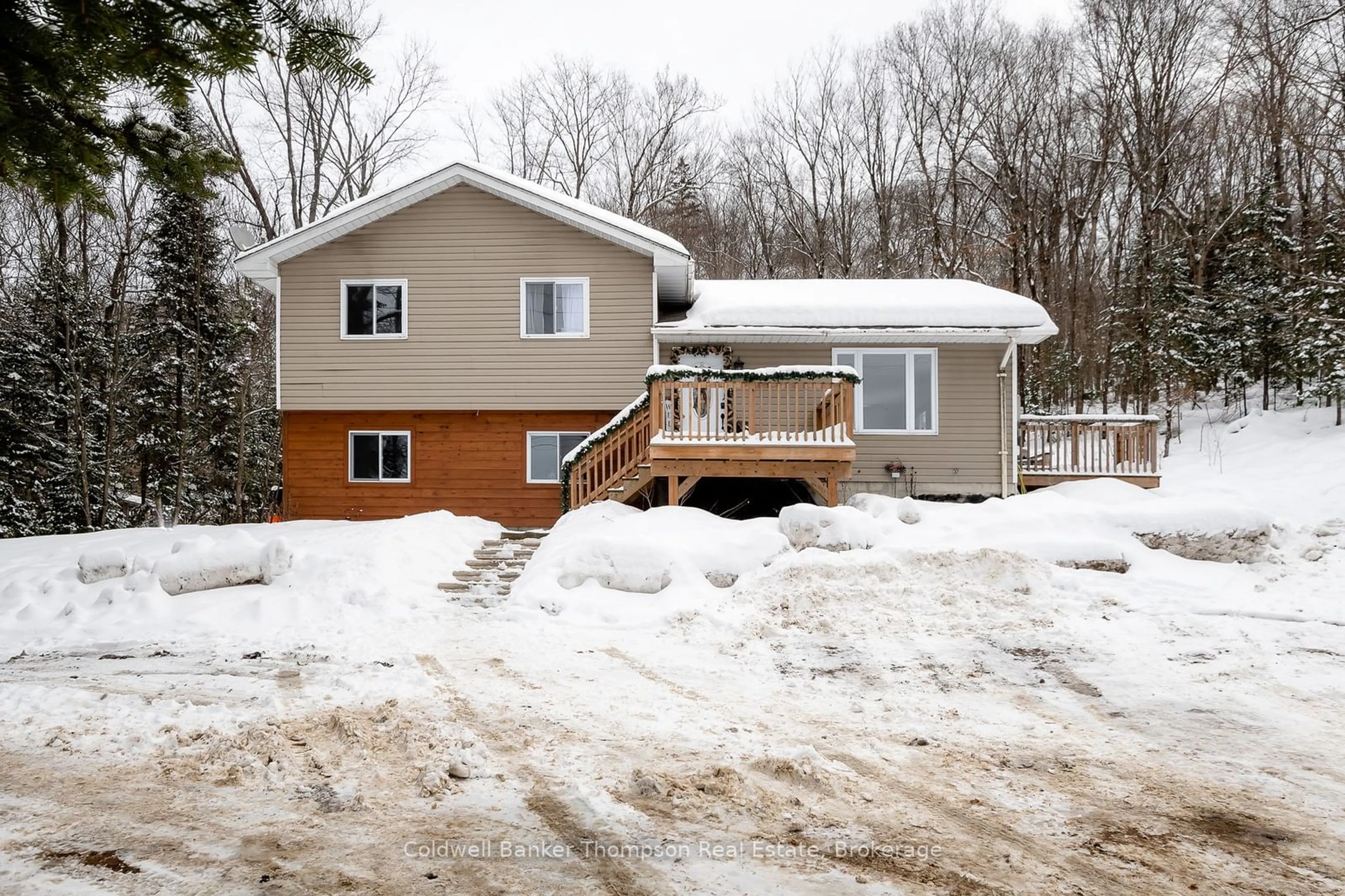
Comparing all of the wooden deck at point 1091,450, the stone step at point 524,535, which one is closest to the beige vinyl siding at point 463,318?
the stone step at point 524,535

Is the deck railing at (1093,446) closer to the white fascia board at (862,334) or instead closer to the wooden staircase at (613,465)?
the white fascia board at (862,334)

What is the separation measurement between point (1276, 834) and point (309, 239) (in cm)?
1479

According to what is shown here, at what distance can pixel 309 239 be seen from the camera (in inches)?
529

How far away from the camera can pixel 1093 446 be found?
13273 mm

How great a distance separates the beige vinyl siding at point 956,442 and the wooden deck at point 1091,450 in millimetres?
587

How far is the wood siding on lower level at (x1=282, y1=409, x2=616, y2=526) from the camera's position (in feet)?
45.2

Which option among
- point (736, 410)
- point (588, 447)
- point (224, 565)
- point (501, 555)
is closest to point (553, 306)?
point (588, 447)

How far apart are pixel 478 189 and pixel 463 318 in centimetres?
242

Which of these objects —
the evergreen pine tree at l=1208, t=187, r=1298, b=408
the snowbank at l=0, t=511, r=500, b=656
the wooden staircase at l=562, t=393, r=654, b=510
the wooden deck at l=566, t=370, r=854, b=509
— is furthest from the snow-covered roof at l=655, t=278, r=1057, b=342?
the evergreen pine tree at l=1208, t=187, r=1298, b=408

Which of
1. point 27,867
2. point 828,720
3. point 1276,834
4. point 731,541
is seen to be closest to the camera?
point 27,867

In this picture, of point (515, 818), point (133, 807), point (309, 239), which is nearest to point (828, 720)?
point (515, 818)

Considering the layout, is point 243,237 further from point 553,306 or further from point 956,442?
point 956,442

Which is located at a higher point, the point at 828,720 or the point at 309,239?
the point at 309,239

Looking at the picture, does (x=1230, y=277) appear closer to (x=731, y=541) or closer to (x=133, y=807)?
(x=731, y=541)
